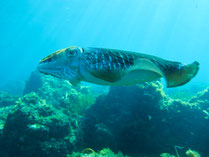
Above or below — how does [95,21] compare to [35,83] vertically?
above

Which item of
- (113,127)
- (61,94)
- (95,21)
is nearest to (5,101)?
(61,94)

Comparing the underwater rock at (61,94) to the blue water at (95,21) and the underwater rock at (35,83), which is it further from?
the blue water at (95,21)

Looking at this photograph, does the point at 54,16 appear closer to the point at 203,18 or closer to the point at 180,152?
the point at 180,152

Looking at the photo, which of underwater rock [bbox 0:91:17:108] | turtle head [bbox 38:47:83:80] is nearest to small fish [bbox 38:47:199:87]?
turtle head [bbox 38:47:83:80]

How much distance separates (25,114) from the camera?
222 inches

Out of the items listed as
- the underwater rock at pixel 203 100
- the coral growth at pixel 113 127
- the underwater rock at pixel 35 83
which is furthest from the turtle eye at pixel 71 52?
the underwater rock at pixel 35 83

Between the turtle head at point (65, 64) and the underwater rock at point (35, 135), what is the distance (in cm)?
502

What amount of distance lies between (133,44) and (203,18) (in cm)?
8200

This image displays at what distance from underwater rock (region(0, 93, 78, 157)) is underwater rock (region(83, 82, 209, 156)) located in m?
1.64

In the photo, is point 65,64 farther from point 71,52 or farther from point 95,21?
point 95,21

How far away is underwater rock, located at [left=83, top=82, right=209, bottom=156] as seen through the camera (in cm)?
663

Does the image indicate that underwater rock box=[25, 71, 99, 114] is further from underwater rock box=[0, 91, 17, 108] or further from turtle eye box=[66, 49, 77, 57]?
turtle eye box=[66, 49, 77, 57]

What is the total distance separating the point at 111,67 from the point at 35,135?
5.55m

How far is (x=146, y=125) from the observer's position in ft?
22.0
